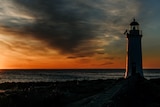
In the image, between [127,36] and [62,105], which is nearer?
[62,105]

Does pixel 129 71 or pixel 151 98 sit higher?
pixel 129 71

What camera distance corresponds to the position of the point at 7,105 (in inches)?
562

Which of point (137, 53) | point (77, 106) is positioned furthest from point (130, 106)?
point (137, 53)

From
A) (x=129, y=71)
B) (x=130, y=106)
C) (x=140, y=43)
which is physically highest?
(x=140, y=43)

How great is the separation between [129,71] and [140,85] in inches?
391

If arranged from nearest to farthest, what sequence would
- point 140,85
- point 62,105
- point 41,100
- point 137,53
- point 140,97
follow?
point 41,100
point 62,105
point 140,97
point 140,85
point 137,53

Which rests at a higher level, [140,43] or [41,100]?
[140,43]

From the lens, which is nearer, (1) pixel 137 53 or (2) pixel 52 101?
(2) pixel 52 101

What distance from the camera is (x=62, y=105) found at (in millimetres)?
17203

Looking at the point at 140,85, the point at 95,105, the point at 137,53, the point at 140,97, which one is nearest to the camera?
the point at 95,105

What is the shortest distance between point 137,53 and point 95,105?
22.9 m

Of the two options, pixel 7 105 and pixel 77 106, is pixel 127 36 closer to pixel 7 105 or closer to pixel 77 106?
pixel 77 106

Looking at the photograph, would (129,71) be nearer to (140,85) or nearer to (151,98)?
(140,85)

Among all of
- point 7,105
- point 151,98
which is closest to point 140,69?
point 151,98
